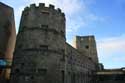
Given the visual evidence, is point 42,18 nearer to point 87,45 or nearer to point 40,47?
point 40,47

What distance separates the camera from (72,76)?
1110 inches

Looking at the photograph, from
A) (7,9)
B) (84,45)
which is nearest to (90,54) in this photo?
(84,45)

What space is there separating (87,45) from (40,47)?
2665 cm

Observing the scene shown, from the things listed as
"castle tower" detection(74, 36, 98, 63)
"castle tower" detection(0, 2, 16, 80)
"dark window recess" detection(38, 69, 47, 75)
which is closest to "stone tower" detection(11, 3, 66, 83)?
"dark window recess" detection(38, 69, 47, 75)

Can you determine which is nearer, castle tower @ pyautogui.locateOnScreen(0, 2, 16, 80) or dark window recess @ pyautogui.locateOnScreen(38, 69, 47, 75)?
dark window recess @ pyautogui.locateOnScreen(38, 69, 47, 75)

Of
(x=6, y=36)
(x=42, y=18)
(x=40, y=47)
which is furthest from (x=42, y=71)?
(x=6, y=36)

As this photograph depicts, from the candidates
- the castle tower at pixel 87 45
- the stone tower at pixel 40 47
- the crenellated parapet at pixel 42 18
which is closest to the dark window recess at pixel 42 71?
the stone tower at pixel 40 47

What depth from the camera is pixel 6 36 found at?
94.9 ft

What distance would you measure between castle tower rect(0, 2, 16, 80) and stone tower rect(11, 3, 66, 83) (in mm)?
5822

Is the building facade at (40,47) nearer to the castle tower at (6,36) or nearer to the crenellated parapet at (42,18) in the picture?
the crenellated parapet at (42,18)

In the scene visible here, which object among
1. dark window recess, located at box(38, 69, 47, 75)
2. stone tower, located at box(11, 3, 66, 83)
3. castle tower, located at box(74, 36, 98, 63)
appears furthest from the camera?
castle tower, located at box(74, 36, 98, 63)

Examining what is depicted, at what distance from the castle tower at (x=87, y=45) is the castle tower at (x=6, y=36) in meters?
20.0

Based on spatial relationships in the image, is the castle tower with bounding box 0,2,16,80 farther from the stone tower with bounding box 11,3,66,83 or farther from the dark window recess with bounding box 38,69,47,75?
the dark window recess with bounding box 38,69,47,75

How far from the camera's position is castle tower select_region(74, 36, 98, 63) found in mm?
44059
